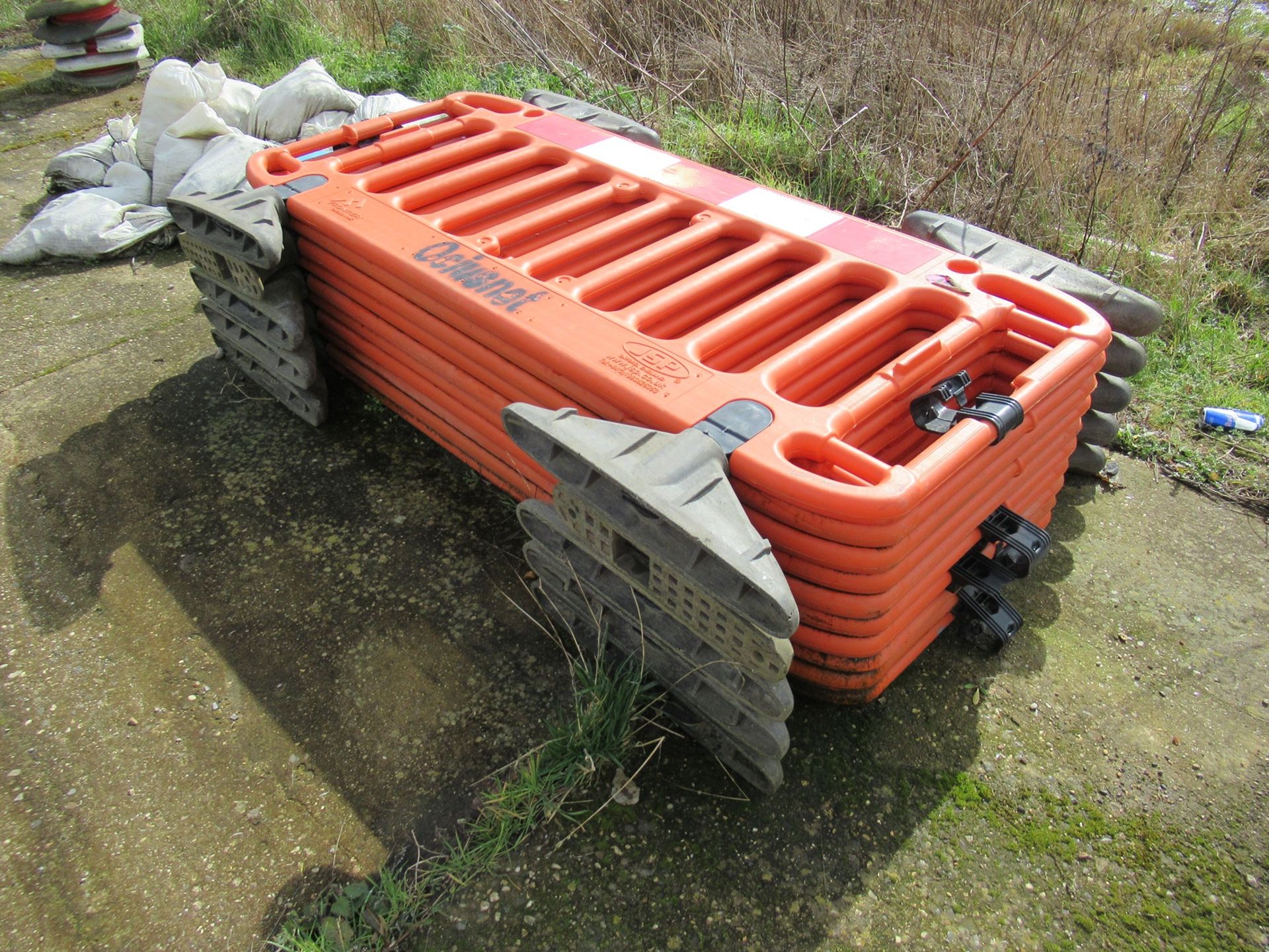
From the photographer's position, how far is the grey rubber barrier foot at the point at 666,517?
158cm

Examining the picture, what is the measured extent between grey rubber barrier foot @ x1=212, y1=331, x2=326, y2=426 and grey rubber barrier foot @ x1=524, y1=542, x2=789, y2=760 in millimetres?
1233

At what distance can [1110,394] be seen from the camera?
107 inches

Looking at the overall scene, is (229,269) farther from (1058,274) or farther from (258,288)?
(1058,274)

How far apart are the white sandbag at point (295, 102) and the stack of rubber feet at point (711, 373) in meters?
1.55

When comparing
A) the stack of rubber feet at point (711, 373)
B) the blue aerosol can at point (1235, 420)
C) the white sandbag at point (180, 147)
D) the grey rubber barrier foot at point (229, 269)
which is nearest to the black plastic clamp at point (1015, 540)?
the stack of rubber feet at point (711, 373)

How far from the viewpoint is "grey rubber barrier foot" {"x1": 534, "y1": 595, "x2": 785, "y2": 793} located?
75.6 inches

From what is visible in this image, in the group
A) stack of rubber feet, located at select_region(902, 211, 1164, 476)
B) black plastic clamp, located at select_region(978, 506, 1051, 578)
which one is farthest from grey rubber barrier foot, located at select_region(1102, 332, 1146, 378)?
black plastic clamp, located at select_region(978, 506, 1051, 578)

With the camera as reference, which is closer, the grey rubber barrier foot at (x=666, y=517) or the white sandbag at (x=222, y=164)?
the grey rubber barrier foot at (x=666, y=517)

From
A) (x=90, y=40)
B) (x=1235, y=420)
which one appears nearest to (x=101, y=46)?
(x=90, y=40)

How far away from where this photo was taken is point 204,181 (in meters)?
4.00

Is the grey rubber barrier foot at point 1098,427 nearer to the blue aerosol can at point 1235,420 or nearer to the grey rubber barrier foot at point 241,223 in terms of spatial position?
the blue aerosol can at point 1235,420

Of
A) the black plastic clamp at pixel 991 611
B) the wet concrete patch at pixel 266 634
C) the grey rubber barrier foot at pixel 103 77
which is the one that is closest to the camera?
the wet concrete patch at pixel 266 634

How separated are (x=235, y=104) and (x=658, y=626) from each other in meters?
4.10

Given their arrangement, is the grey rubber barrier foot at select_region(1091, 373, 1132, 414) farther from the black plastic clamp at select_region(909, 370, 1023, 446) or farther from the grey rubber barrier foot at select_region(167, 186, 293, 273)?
the grey rubber barrier foot at select_region(167, 186, 293, 273)
